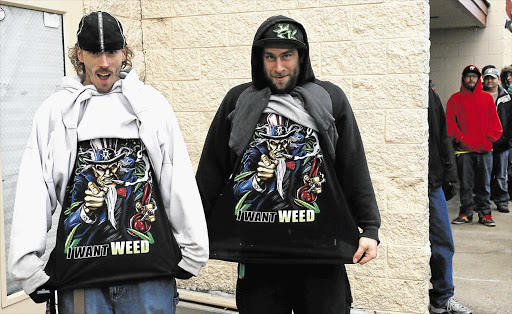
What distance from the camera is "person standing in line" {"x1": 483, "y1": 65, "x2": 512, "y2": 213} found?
892 cm

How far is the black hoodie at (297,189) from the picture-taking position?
2748 mm

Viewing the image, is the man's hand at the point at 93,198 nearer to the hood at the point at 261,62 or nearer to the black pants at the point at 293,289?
the black pants at the point at 293,289

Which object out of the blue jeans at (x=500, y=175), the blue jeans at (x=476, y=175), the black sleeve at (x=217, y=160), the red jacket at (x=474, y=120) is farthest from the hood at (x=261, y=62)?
the blue jeans at (x=500, y=175)

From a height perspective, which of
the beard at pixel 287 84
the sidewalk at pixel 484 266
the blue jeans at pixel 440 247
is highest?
the beard at pixel 287 84

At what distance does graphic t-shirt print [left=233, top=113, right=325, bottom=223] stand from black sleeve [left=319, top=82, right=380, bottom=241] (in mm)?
153

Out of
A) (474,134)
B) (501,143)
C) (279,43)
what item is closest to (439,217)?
(279,43)

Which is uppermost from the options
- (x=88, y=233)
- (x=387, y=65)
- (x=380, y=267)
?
(x=387, y=65)

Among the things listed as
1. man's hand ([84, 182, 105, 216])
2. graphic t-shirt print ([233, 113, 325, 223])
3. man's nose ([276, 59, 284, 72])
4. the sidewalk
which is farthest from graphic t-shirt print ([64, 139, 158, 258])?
the sidewalk

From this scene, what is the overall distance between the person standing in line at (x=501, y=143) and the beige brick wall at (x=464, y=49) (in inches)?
102

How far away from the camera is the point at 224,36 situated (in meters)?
4.89

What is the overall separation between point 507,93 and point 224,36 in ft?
20.0

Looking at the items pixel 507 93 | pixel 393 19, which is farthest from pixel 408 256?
pixel 507 93

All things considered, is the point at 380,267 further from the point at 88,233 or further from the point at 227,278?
the point at 88,233

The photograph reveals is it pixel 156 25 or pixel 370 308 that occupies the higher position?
pixel 156 25
